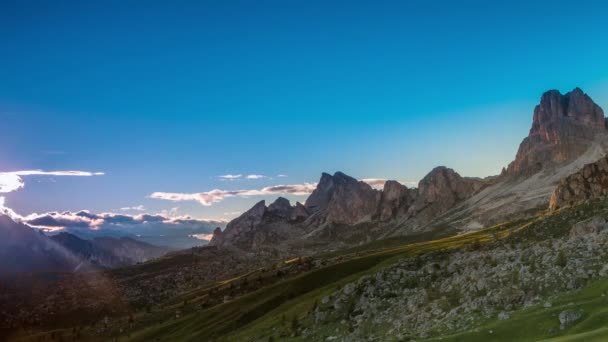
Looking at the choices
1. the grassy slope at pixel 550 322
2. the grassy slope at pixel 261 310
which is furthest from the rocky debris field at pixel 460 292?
the grassy slope at pixel 261 310

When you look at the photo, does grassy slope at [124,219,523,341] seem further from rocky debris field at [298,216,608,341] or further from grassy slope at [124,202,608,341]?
rocky debris field at [298,216,608,341]

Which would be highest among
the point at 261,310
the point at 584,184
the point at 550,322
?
the point at 584,184

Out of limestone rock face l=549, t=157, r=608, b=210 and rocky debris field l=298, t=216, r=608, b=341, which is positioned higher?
limestone rock face l=549, t=157, r=608, b=210

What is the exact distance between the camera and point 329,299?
75188mm

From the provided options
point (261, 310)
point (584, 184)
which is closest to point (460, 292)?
point (261, 310)

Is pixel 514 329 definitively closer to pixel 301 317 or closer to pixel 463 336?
pixel 463 336

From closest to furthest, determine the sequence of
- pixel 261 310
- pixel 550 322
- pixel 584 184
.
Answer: pixel 550 322
pixel 261 310
pixel 584 184

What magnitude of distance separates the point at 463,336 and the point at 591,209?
75914 mm

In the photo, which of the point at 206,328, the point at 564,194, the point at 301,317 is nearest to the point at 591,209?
the point at 301,317

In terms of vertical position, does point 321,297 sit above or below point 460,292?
below

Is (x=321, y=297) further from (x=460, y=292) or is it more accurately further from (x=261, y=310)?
(x=460, y=292)

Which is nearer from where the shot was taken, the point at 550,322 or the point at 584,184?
the point at 550,322

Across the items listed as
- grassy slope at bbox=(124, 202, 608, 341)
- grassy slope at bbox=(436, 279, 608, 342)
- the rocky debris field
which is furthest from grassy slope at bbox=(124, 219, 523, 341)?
grassy slope at bbox=(436, 279, 608, 342)

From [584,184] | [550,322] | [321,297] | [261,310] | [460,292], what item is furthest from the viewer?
[584,184]
